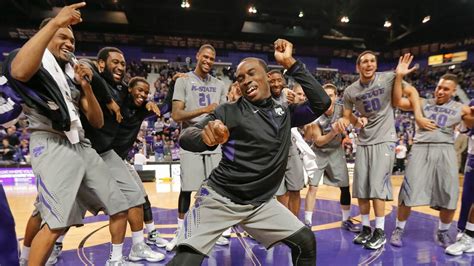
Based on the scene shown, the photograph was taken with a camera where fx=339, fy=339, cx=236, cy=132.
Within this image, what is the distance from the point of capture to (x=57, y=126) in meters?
2.49

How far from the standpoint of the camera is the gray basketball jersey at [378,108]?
4039 mm

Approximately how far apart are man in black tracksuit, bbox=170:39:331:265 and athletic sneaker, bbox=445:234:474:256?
231cm

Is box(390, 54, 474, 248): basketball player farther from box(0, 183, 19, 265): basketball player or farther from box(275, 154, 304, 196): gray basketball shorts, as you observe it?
box(0, 183, 19, 265): basketball player

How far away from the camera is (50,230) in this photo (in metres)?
2.37

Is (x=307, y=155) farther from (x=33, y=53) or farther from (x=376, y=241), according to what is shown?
(x=33, y=53)

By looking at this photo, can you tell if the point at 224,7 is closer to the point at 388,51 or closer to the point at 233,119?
the point at 388,51

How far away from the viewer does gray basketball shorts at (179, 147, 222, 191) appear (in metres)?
3.96

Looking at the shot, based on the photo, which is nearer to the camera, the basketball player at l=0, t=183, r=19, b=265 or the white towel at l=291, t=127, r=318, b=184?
the basketball player at l=0, t=183, r=19, b=265

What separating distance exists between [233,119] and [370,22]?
80.4 ft

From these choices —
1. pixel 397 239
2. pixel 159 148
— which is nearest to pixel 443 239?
pixel 397 239

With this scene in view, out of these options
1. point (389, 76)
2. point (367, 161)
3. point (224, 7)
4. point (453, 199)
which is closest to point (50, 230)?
point (367, 161)

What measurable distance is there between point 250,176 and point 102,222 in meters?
3.87

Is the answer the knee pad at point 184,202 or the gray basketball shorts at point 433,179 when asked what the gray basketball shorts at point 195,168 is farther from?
the gray basketball shorts at point 433,179

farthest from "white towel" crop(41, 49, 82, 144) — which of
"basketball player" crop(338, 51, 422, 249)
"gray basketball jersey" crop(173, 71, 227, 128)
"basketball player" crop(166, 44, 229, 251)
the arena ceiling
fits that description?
the arena ceiling
